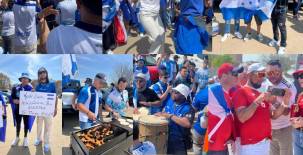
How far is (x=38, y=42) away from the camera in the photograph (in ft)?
9.31

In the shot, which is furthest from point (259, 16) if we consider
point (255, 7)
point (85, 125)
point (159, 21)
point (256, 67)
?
point (85, 125)

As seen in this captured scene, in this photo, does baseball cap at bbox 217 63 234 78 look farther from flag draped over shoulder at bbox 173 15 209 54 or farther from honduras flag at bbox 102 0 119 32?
honduras flag at bbox 102 0 119 32

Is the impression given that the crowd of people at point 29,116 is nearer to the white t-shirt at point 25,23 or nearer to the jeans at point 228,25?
the white t-shirt at point 25,23

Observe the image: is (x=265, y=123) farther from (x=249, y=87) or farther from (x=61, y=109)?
(x=61, y=109)

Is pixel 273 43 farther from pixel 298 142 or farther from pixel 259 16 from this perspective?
pixel 298 142

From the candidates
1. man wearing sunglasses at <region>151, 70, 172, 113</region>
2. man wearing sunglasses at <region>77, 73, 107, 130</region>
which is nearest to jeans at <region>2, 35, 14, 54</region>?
man wearing sunglasses at <region>77, 73, 107, 130</region>

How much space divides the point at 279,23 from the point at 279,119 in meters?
0.73

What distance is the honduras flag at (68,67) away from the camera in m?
2.79

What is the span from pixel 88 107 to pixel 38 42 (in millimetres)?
628

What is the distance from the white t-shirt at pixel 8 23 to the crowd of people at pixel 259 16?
159 cm

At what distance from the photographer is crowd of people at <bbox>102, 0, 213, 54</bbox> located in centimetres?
278

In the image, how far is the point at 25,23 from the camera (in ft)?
9.19

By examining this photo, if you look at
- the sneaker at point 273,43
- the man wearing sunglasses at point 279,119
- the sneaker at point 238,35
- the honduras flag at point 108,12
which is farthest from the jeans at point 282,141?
the honduras flag at point 108,12

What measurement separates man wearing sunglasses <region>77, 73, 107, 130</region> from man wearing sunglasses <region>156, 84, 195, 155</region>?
488 mm
